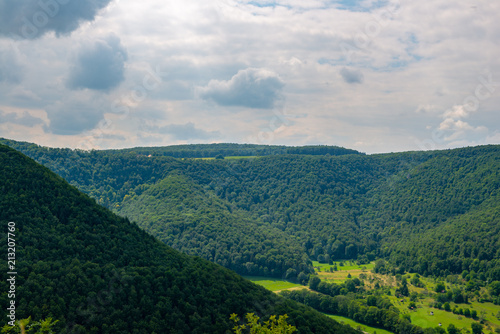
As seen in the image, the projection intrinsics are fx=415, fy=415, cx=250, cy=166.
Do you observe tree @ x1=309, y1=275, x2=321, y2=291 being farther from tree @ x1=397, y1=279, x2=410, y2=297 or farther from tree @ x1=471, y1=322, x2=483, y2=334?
tree @ x1=471, y1=322, x2=483, y2=334

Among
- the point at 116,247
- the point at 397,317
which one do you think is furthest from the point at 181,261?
the point at 397,317

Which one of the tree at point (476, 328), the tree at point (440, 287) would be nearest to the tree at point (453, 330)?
the tree at point (476, 328)

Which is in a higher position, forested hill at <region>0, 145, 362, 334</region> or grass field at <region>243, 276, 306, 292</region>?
forested hill at <region>0, 145, 362, 334</region>

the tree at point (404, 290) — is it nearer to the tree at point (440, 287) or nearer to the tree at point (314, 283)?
the tree at point (440, 287)

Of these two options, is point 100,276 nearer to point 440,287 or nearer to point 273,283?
point 273,283

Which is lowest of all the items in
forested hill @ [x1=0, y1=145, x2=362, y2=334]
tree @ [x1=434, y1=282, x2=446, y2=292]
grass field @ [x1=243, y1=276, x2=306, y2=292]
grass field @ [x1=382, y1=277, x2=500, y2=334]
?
grass field @ [x1=243, y1=276, x2=306, y2=292]

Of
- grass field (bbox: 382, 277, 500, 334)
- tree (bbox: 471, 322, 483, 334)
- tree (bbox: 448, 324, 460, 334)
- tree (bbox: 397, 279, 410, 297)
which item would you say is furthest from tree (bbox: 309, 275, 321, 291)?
tree (bbox: 471, 322, 483, 334)
